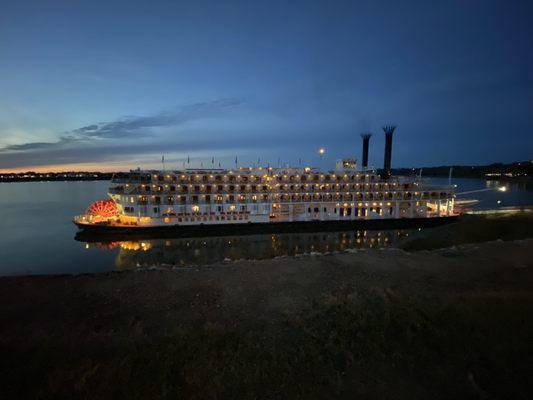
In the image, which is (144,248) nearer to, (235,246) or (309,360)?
(235,246)

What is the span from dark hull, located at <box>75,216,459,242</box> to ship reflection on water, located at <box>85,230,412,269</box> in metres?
1.26

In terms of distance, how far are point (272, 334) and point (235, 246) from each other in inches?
863

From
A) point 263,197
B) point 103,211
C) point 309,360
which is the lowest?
point 309,360

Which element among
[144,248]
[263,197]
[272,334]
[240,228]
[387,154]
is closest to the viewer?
[272,334]

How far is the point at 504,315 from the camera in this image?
35.2 feet

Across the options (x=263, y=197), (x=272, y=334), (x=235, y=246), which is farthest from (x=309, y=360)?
(x=263, y=197)

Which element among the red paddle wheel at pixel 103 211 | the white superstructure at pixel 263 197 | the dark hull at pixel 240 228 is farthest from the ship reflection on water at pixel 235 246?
the red paddle wheel at pixel 103 211

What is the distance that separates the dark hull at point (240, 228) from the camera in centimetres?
3494

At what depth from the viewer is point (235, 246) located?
32.1 meters

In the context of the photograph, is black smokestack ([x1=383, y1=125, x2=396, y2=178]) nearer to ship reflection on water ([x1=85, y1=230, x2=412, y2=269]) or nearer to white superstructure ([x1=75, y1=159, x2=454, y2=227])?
white superstructure ([x1=75, y1=159, x2=454, y2=227])

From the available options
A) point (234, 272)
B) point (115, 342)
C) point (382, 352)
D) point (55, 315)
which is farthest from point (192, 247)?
point (382, 352)

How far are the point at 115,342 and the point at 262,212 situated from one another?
30858mm

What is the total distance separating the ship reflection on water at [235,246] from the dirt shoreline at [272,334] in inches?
387

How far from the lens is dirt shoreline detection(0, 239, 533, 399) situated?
7.70m
